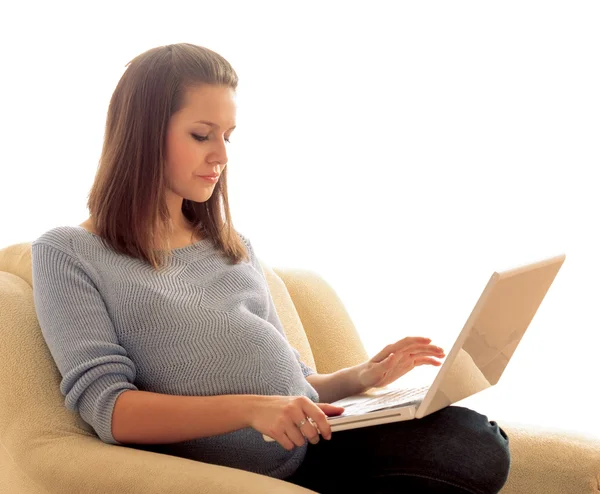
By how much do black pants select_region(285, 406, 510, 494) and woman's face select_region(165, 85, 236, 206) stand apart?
51 cm

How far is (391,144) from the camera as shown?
305 cm

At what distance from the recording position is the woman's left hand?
61.4 inches

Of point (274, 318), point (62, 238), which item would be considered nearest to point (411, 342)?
point (274, 318)

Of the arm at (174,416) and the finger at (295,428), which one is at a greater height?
the finger at (295,428)

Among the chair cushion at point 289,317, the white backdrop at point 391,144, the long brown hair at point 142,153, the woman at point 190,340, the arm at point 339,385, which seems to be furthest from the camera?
the white backdrop at point 391,144

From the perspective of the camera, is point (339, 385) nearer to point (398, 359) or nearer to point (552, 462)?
point (398, 359)

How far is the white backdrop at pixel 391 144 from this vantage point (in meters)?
2.88

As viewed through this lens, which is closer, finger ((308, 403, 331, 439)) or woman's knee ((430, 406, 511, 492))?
finger ((308, 403, 331, 439))

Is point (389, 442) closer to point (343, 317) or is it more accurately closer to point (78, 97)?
point (343, 317)

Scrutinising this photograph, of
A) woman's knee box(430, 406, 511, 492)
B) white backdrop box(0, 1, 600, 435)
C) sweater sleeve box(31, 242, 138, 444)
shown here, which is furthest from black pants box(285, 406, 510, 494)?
white backdrop box(0, 1, 600, 435)

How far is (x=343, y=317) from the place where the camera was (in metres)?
2.05

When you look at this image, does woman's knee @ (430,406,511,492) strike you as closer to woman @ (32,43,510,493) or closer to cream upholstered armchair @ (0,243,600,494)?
woman @ (32,43,510,493)

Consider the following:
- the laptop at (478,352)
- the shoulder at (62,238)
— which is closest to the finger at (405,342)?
the laptop at (478,352)

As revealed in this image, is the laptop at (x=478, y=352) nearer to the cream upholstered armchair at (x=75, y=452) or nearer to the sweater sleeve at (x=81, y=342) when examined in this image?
the cream upholstered armchair at (x=75, y=452)
